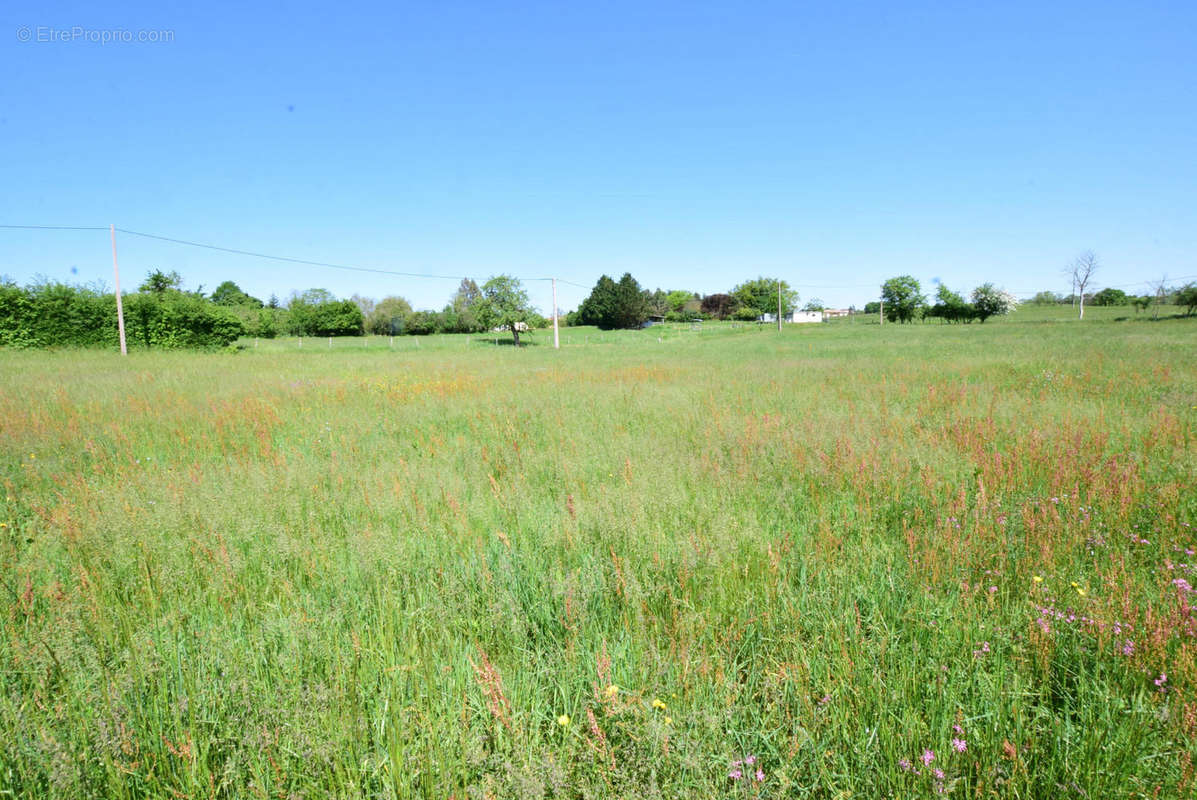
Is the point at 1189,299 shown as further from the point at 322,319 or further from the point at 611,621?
the point at 322,319

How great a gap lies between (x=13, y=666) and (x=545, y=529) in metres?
2.80

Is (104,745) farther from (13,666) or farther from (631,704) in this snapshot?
(631,704)

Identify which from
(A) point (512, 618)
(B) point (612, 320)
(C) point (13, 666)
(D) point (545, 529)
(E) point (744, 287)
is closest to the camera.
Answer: (C) point (13, 666)

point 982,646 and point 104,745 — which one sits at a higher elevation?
point 104,745

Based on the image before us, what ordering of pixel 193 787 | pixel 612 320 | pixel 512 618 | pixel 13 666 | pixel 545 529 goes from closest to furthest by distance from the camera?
pixel 193 787 → pixel 13 666 → pixel 512 618 → pixel 545 529 → pixel 612 320

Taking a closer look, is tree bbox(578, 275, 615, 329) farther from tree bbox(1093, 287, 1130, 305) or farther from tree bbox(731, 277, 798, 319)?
tree bbox(1093, 287, 1130, 305)

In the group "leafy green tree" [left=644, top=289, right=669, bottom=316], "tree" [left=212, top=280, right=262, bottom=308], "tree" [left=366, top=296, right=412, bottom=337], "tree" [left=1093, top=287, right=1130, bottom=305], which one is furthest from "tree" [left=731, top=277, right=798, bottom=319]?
"tree" [left=212, top=280, right=262, bottom=308]

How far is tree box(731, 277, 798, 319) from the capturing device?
112938mm

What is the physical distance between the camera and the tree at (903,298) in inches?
3634

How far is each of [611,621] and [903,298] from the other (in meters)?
109

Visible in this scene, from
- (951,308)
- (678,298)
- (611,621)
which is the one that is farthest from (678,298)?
(611,621)

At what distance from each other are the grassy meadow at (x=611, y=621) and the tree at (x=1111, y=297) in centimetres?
13138

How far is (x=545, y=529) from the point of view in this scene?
3.79 meters

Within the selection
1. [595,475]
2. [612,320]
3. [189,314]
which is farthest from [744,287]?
[595,475]
